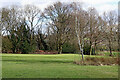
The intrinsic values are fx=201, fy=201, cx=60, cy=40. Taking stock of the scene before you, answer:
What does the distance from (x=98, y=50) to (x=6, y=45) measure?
65.6 feet

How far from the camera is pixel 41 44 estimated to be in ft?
165

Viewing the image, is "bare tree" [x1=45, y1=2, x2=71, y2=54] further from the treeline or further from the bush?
the bush

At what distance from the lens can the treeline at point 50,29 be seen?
40250 mm

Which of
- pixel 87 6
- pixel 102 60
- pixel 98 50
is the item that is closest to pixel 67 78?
pixel 102 60

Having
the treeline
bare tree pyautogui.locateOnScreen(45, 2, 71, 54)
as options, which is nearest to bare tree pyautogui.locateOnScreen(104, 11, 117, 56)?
the treeline

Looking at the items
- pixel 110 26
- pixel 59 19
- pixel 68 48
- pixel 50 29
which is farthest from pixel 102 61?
pixel 50 29

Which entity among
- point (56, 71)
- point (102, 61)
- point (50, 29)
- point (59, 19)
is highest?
point (59, 19)

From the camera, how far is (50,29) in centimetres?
4728

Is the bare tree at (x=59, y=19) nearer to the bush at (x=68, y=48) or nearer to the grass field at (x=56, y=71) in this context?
the bush at (x=68, y=48)

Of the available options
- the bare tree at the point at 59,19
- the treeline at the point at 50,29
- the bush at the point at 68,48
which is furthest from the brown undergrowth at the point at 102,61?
the bush at the point at 68,48

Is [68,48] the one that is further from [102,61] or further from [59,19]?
[102,61]

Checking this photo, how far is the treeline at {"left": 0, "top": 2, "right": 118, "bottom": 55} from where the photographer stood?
40.2 meters

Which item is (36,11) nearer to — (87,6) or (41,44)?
(41,44)

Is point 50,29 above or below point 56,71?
above
